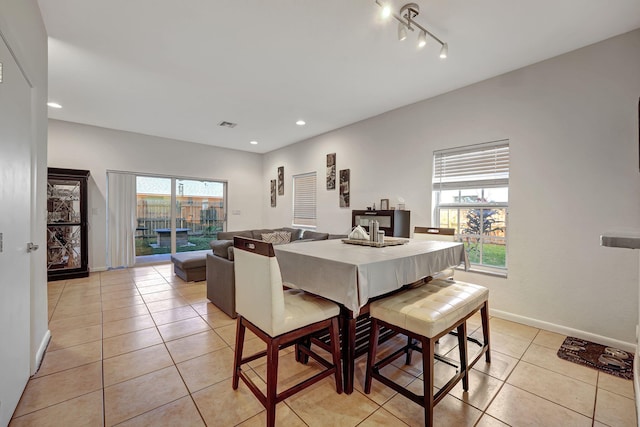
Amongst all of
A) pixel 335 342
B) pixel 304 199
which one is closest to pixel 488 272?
pixel 335 342

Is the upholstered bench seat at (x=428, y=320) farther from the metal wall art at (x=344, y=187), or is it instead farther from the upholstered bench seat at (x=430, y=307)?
the metal wall art at (x=344, y=187)

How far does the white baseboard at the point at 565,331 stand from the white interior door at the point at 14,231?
4067mm

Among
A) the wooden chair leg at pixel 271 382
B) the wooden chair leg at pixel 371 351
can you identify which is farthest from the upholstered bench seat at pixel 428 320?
the wooden chair leg at pixel 271 382

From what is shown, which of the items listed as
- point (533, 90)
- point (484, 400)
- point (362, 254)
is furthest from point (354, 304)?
point (533, 90)

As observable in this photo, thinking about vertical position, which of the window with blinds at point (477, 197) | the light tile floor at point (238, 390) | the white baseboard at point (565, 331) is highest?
the window with blinds at point (477, 197)

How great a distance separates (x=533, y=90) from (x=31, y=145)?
4.43 meters

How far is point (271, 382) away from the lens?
4.84 ft

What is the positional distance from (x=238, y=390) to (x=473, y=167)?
338 centimetres

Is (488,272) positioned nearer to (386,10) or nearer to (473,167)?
(473,167)

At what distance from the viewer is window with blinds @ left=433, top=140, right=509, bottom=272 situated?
315cm

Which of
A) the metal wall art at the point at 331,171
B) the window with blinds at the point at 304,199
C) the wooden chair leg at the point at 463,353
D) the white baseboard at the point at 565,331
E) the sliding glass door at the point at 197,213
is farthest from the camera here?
the sliding glass door at the point at 197,213

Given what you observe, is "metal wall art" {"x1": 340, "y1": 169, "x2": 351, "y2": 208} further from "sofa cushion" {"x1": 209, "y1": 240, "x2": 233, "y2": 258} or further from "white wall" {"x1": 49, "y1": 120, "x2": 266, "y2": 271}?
"white wall" {"x1": 49, "y1": 120, "x2": 266, "y2": 271}

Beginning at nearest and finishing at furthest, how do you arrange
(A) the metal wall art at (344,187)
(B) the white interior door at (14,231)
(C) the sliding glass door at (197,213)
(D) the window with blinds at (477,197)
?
1. (B) the white interior door at (14,231)
2. (D) the window with blinds at (477,197)
3. (A) the metal wall art at (344,187)
4. (C) the sliding glass door at (197,213)

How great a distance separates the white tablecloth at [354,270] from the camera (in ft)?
5.04
